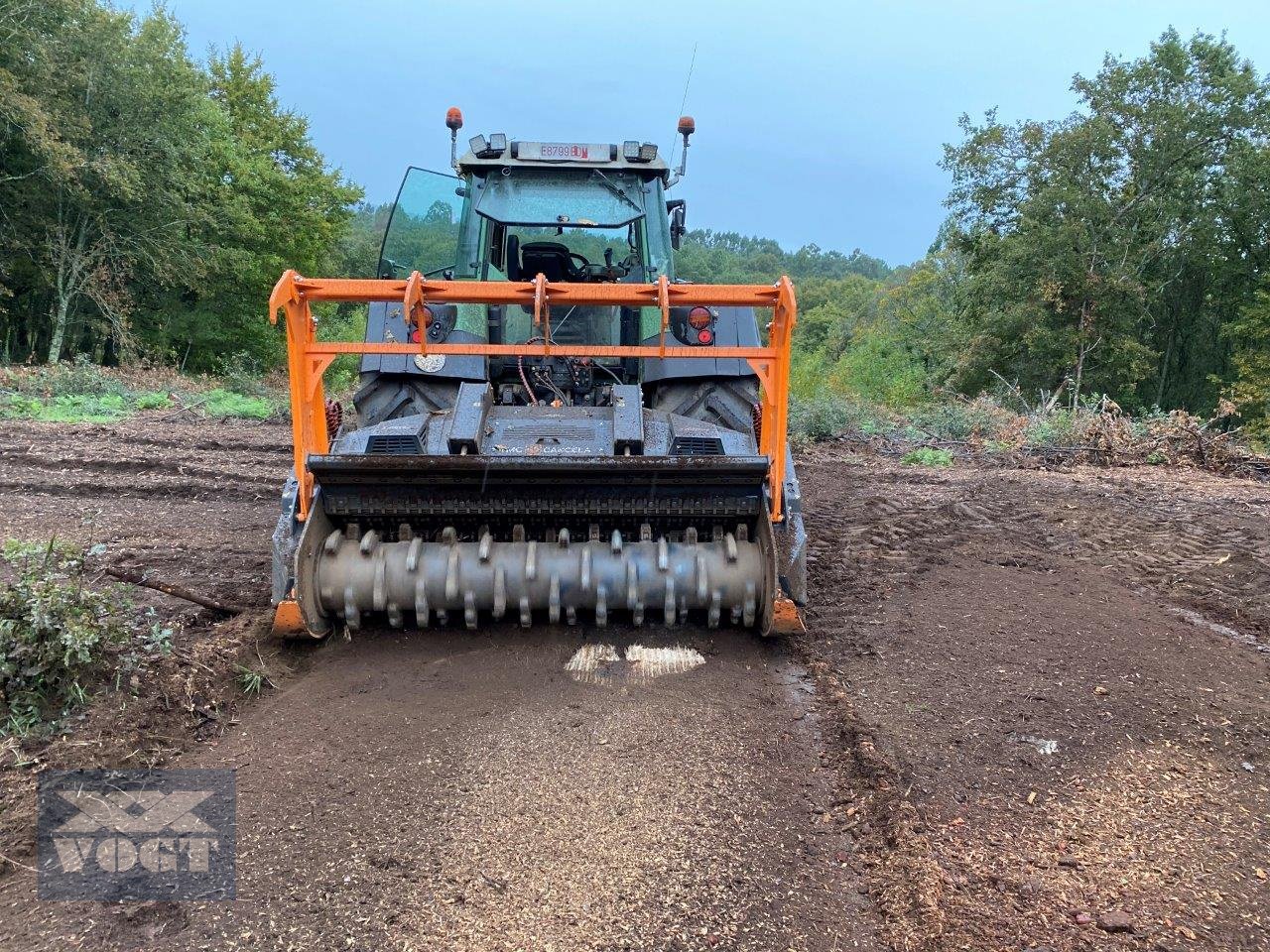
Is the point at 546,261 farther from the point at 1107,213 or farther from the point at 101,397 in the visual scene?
the point at 1107,213

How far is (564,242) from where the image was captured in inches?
221

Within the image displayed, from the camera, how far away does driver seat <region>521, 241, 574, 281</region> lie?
5594mm

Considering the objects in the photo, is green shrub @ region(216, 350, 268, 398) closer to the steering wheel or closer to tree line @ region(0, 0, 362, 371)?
tree line @ region(0, 0, 362, 371)

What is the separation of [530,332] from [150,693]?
302cm

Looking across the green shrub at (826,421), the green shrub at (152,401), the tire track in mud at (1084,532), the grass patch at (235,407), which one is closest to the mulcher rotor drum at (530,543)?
the tire track in mud at (1084,532)

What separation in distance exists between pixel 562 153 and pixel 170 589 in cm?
343

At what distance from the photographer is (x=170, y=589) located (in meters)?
3.74

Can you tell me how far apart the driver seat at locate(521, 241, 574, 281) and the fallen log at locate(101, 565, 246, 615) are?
2739mm

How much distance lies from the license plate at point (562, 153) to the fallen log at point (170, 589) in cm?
318

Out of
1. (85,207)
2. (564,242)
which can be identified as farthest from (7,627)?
(85,207)

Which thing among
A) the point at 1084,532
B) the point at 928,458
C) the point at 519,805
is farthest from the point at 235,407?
the point at 519,805

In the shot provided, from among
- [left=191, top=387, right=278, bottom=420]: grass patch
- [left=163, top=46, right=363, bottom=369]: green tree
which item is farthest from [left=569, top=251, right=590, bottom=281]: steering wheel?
[left=163, top=46, right=363, bottom=369]: green tree

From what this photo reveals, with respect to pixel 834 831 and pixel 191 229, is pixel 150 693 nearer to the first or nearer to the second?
pixel 834 831

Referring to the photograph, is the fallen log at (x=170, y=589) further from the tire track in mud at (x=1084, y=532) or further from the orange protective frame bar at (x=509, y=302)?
the tire track in mud at (x=1084, y=532)
